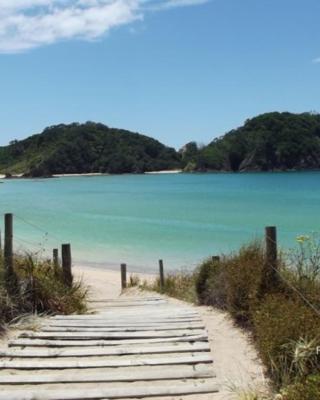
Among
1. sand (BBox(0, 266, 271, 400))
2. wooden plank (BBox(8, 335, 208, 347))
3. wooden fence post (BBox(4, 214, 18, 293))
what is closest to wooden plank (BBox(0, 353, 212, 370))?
sand (BBox(0, 266, 271, 400))

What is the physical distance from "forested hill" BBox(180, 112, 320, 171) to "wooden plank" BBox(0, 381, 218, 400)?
151132 millimetres

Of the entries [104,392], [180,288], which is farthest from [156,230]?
[104,392]

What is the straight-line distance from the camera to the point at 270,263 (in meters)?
7.32

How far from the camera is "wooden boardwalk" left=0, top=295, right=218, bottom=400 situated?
185 inches

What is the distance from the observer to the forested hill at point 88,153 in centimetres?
17650

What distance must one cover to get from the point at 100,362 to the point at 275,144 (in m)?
152

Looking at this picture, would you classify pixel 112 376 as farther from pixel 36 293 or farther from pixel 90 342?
pixel 36 293

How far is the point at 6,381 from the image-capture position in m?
4.90

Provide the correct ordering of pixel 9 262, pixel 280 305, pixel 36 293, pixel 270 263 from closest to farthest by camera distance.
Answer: pixel 280 305 < pixel 270 263 < pixel 9 262 < pixel 36 293

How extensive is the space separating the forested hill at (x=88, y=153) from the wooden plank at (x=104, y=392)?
563 ft

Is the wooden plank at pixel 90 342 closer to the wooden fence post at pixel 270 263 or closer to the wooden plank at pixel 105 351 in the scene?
the wooden plank at pixel 105 351

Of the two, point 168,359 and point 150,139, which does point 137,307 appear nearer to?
point 168,359

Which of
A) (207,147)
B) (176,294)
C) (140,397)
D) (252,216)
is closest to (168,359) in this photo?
(140,397)

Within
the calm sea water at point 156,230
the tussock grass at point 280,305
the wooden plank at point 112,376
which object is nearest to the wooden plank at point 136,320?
the tussock grass at point 280,305
